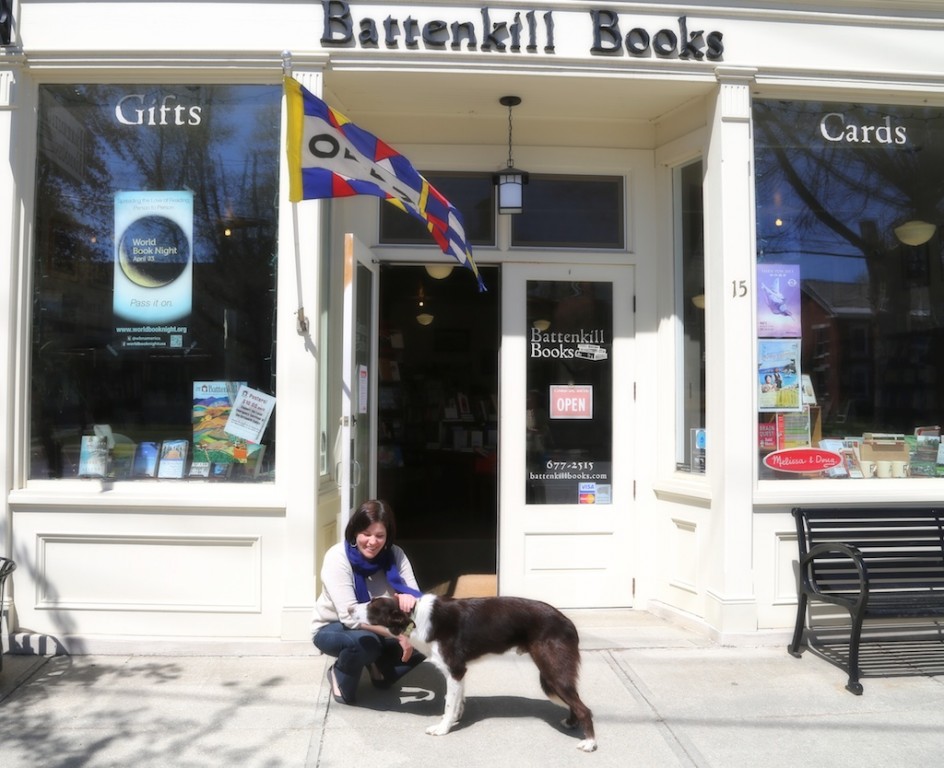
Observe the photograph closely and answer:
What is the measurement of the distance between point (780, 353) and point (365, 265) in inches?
119

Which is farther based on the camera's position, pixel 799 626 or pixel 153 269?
pixel 153 269

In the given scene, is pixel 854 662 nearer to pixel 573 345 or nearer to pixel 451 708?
pixel 451 708

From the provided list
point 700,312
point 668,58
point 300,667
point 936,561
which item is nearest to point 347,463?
point 300,667

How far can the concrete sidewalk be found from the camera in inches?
155

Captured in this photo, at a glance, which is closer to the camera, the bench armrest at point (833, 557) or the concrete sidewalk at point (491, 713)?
the concrete sidewalk at point (491, 713)

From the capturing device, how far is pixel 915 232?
6270 mm

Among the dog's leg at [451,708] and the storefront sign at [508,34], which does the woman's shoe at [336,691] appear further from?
the storefront sign at [508,34]

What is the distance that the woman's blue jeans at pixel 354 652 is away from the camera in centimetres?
437

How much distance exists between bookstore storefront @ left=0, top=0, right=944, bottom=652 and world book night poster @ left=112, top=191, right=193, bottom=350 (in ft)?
0.06

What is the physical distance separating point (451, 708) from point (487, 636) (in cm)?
Answer: 42

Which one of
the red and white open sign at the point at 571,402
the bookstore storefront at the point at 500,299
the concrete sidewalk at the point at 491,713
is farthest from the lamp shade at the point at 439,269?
the concrete sidewalk at the point at 491,713

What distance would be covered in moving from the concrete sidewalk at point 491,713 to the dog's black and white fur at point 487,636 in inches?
10.5

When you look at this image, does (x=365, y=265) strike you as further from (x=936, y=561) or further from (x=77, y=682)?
(x=936, y=561)

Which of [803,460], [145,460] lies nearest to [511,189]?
[803,460]
